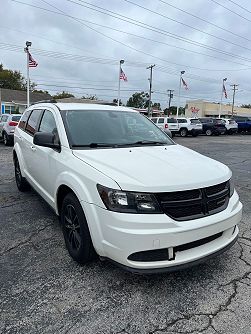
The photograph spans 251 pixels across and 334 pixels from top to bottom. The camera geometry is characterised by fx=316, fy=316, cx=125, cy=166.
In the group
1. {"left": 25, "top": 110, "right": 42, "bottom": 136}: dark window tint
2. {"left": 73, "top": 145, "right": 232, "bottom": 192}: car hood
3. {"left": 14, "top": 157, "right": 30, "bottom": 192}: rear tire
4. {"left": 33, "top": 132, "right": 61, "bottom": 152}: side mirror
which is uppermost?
{"left": 25, "top": 110, "right": 42, "bottom": 136}: dark window tint

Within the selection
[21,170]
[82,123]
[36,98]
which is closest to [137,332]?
[82,123]

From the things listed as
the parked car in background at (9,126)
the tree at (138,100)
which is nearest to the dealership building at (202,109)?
the tree at (138,100)

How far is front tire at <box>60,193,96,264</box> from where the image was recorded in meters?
3.18

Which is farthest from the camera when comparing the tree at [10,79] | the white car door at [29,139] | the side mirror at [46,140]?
the tree at [10,79]

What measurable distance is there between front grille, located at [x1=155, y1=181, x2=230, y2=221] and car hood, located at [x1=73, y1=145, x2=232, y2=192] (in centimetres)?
6

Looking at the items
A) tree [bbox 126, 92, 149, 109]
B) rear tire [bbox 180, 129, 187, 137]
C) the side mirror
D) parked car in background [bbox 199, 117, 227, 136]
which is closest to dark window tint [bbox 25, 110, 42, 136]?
the side mirror

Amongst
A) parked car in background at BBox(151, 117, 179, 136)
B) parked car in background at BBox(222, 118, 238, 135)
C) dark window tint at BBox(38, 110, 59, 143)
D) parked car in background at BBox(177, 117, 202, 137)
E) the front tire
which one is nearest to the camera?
the front tire

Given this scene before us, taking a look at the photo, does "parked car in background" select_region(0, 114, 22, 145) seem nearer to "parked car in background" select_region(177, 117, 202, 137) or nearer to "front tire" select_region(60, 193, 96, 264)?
"front tire" select_region(60, 193, 96, 264)

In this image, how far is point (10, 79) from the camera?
7412 centimetres

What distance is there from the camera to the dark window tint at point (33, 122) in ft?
16.9

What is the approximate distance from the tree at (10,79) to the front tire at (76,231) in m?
77.1

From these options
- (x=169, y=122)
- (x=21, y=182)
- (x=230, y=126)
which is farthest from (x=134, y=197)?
(x=230, y=126)

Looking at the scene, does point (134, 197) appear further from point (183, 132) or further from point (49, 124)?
point (183, 132)

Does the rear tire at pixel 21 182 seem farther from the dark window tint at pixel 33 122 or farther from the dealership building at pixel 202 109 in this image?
the dealership building at pixel 202 109
